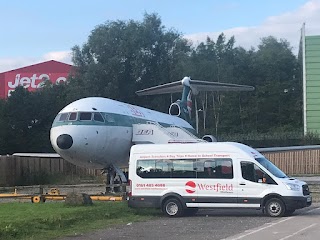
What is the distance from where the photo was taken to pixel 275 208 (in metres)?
20.0

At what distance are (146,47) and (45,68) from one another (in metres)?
36.1

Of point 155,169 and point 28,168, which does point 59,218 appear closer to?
point 155,169

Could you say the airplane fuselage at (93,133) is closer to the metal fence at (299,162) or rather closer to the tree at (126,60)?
the metal fence at (299,162)

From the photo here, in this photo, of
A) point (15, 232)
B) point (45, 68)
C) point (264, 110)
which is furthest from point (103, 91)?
point (15, 232)

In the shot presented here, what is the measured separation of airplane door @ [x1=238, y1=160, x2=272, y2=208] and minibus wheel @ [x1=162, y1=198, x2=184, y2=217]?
191 cm

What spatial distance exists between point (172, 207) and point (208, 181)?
1.42 metres

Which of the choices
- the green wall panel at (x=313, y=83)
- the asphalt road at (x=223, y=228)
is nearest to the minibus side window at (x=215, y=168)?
the asphalt road at (x=223, y=228)

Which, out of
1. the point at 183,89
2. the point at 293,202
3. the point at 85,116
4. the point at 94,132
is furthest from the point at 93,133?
the point at 183,89

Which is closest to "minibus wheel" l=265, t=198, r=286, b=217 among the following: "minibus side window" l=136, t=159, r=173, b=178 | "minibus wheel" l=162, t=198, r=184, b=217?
"minibus wheel" l=162, t=198, r=184, b=217

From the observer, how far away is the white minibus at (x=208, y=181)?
66.3 ft

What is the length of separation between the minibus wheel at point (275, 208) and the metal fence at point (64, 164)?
1829 cm

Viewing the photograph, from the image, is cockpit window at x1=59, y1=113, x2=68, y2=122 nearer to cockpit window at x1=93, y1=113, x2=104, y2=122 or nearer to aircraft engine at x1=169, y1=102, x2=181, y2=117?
cockpit window at x1=93, y1=113, x2=104, y2=122

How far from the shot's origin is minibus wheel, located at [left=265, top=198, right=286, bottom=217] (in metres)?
19.9

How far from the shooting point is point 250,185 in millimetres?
20344
